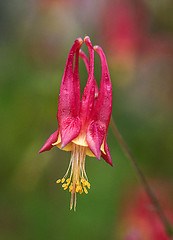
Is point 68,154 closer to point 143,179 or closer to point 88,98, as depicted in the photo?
point 143,179

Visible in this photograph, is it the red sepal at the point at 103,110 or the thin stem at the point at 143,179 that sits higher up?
the red sepal at the point at 103,110

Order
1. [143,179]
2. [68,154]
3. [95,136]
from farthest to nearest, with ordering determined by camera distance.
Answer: [68,154], [143,179], [95,136]

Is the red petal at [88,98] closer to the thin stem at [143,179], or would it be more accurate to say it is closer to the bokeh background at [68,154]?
the thin stem at [143,179]

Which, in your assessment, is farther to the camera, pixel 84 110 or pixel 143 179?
pixel 143 179

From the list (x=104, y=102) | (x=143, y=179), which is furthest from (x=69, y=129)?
(x=143, y=179)

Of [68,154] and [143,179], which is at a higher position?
[68,154]

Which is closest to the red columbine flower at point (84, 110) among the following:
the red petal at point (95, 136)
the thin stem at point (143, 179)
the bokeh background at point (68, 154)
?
the red petal at point (95, 136)

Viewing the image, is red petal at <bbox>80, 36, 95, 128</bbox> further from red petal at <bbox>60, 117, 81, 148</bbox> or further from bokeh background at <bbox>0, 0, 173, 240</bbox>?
bokeh background at <bbox>0, 0, 173, 240</bbox>

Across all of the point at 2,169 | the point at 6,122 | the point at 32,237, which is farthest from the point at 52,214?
the point at 6,122
